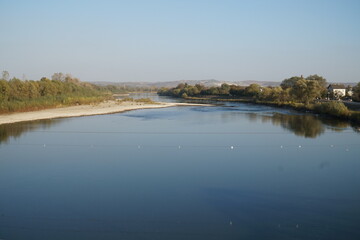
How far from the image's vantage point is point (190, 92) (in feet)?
233

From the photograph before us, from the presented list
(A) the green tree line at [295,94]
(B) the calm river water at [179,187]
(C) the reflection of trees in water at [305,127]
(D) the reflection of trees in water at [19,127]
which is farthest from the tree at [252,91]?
(B) the calm river water at [179,187]

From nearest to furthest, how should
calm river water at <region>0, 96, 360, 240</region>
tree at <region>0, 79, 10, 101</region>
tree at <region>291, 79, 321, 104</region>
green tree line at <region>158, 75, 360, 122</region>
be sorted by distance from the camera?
calm river water at <region>0, 96, 360, 240</region>, green tree line at <region>158, 75, 360, 122</region>, tree at <region>0, 79, 10, 101</region>, tree at <region>291, 79, 321, 104</region>

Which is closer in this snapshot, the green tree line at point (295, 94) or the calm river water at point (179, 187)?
the calm river water at point (179, 187)

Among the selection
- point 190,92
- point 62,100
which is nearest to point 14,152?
point 62,100

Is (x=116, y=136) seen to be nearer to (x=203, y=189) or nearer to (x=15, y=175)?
(x=15, y=175)

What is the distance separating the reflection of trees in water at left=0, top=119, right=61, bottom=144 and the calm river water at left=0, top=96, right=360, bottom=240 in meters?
0.54

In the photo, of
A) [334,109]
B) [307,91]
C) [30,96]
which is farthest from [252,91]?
[30,96]

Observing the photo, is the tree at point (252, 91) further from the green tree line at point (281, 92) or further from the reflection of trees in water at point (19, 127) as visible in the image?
the reflection of trees in water at point (19, 127)

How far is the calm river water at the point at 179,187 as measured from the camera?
251 inches

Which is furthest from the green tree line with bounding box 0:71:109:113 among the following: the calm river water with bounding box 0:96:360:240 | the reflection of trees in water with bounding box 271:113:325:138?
the reflection of trees in water with bounding box 271:113:325:138

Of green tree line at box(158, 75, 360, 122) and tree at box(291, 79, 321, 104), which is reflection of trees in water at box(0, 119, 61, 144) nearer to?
green tree line at box(158, 75, 360, 122)

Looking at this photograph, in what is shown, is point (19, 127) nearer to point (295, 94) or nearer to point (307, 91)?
point (307, 91)

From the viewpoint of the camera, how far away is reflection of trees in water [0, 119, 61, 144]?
54.1 feet

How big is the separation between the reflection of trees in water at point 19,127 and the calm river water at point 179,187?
54 centimetres
